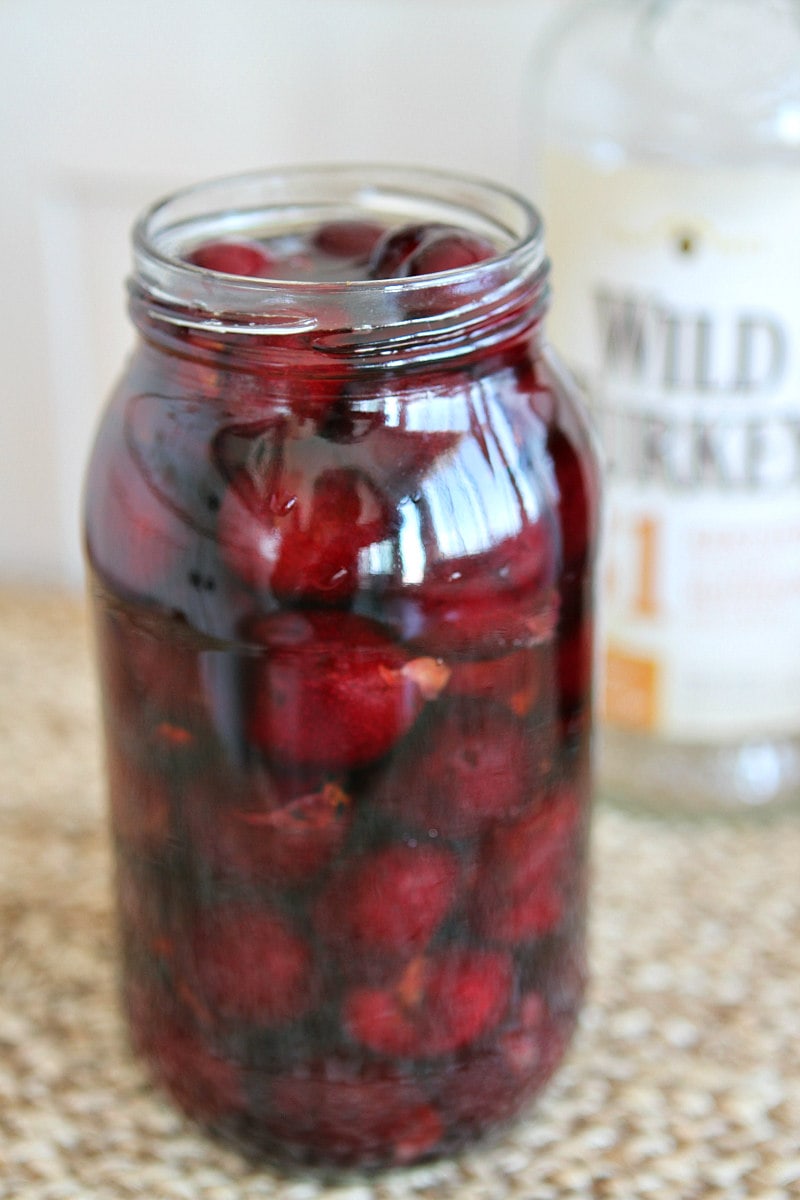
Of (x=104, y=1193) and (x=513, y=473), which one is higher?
(x=513, y=473)

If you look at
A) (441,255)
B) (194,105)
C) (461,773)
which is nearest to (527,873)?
(461,773)

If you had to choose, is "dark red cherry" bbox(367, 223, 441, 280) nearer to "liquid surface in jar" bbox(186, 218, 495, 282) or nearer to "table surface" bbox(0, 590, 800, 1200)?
"liquid surface in jar" bbox(186, 218, 495, 282)

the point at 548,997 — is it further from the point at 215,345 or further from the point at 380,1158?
the point at 215,345

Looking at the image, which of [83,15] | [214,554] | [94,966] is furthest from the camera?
[83,15]

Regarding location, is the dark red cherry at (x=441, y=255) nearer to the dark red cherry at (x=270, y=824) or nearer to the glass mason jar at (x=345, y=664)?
the glass mason jar at (x=345, y=664)

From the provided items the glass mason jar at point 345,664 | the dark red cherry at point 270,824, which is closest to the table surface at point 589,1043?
the glass mason jar at point 345,664

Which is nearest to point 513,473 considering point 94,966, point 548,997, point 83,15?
point 548,997
